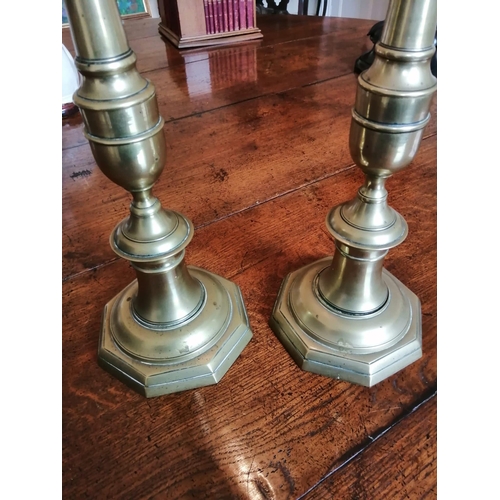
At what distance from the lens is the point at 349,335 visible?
412mm

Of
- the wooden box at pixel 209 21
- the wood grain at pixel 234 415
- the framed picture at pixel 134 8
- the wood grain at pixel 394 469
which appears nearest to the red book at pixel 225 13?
the wooden box at pixel 209 21

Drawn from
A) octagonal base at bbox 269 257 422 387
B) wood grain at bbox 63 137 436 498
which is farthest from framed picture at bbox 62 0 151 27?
octagonal base at bbox 269 257 422 387

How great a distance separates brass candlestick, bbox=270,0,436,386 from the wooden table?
0.02m

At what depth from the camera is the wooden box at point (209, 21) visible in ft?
3.19

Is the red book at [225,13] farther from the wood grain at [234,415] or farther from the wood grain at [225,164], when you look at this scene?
the wood grain at [234,415]

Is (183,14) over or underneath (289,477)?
over

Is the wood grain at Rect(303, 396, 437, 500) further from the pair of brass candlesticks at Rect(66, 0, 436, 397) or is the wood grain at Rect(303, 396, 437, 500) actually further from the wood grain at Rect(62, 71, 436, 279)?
the wood grain at Rect(62, 71, 436, 279)

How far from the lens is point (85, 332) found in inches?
17.6

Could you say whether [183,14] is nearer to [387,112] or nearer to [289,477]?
[387,112]

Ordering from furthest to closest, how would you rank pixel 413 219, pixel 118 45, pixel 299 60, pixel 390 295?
pixel 299 60 → pixel 413 219 → pixel 390 295 → pixel 118 45

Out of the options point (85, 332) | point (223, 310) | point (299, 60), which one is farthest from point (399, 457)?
point (299, 60)

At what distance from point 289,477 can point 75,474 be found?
16 centimetres

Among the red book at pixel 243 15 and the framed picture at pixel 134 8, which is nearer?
the red book at pixel 243 15

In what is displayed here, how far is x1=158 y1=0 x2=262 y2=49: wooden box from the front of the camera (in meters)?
0.97
